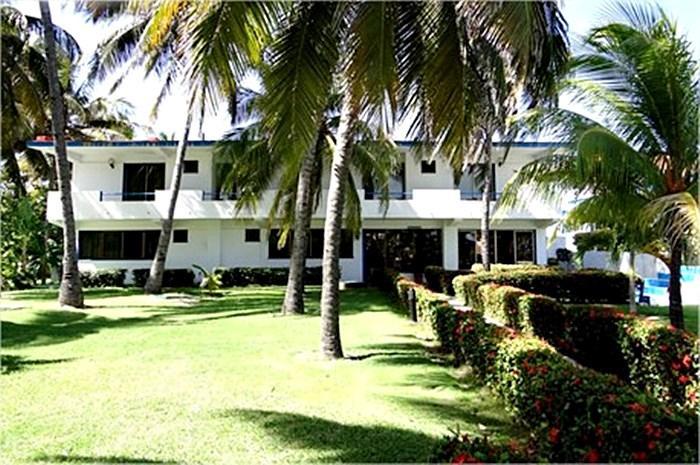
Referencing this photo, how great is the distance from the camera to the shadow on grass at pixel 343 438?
195 inches

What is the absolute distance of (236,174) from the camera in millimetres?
20625

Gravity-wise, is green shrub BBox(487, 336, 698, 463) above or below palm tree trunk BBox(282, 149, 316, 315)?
below

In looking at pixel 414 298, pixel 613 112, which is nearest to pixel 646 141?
pixel 613 112

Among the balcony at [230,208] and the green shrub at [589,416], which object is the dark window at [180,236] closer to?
the balcony at [230,208]

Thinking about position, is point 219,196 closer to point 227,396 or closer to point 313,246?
point 313,246

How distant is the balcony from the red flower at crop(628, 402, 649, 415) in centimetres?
2104

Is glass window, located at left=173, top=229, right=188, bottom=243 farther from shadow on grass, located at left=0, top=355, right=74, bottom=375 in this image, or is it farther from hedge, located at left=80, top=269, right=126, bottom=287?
shadow on grass, located at left=0, top=355, right=74, bottom=375

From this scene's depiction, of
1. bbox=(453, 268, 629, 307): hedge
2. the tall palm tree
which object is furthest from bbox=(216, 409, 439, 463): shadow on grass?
bbox=(453, 268, 629, 307): hedge

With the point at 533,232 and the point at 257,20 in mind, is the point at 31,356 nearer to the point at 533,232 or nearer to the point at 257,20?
the point at 257,20

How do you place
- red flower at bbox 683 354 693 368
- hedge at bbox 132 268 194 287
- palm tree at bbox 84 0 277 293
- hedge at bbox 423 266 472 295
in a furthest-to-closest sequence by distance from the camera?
1. hedge at bbox 132 268 194 287
2. hedge at bbox 423 266 472 295
3. red flower at bbox 683 354 693 368
4. palm tree at bbox 84 0 277 293

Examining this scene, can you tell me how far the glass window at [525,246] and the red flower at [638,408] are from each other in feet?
78.3

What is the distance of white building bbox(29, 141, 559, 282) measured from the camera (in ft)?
87.1

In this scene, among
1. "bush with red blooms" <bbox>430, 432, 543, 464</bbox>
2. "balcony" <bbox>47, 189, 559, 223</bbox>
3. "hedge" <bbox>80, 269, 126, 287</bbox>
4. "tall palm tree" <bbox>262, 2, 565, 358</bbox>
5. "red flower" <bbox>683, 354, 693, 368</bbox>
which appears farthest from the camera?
"hedge" <bbox>80, 269, 126, 287</bbox>

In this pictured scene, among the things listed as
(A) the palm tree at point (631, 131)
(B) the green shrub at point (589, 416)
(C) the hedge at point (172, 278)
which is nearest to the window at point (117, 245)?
(C) the hedge at point (172, 278)
